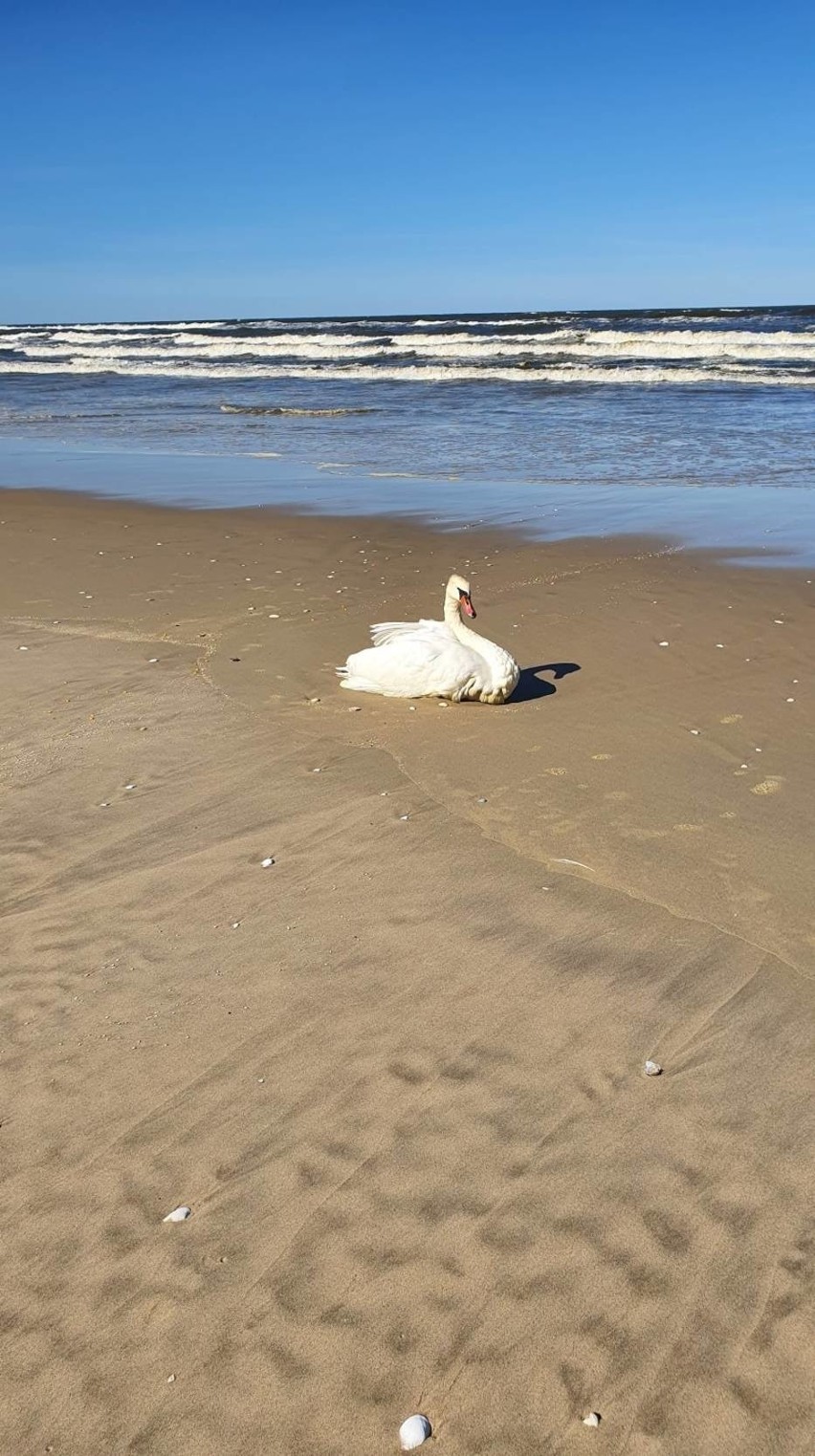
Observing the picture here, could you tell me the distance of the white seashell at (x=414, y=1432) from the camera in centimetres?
254

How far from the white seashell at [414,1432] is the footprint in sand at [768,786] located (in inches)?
140

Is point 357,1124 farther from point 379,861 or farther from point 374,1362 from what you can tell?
point 379,861

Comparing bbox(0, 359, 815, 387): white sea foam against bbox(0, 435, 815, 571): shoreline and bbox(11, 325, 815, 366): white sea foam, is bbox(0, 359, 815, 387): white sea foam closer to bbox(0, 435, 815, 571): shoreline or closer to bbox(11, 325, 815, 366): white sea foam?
bbox(11, 325, 815, 366): white sea foam

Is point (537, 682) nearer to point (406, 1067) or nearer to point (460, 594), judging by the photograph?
point (460, 594)

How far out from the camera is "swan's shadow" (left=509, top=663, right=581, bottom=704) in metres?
7.10

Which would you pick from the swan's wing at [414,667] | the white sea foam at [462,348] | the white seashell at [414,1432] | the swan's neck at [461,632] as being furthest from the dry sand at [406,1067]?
the white sea foam at [462,348]

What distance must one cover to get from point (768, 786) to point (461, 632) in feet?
7.18

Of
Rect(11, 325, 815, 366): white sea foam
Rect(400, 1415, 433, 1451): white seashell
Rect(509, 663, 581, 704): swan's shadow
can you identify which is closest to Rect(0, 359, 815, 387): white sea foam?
Rect(11, 325, 815, 366): white sea foam

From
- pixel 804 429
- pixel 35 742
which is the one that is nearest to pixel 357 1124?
pixel 35 742

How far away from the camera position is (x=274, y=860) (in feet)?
16.4

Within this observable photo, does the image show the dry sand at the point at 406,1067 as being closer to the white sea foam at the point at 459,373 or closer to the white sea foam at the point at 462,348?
the white sea foam at the point at 459,373

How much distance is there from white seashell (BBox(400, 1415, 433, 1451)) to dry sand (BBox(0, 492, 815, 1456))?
3 cm

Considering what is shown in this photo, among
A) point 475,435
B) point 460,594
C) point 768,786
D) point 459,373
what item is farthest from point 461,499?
point 459,373

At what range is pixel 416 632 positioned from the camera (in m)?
7.17
